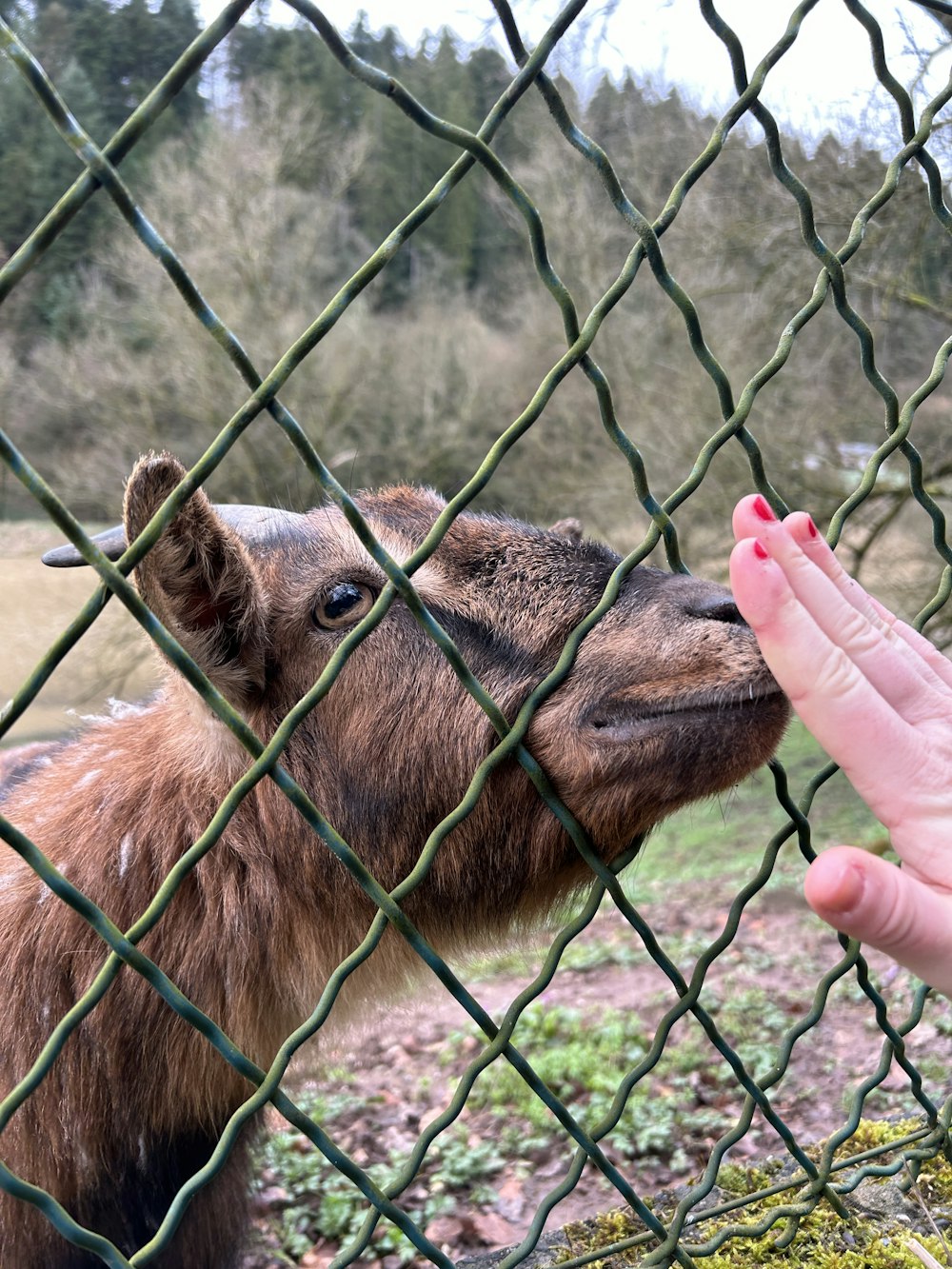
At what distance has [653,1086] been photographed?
4730 mm

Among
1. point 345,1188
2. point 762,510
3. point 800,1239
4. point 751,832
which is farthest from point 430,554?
point 751,832

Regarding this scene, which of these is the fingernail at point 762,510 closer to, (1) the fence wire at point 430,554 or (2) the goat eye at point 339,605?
(1) the fence wire at point 430,554

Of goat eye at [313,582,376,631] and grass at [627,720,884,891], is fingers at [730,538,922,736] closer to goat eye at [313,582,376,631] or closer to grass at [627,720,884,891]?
goat eye at [313,582,376,631]

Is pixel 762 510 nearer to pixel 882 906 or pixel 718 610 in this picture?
pixel 718 610

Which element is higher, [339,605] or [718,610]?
[718,610]

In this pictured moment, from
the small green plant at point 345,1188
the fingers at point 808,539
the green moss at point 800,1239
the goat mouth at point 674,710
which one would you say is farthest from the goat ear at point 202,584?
the small green plant at point 345,1188

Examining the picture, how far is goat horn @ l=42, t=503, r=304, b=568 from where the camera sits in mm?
2363

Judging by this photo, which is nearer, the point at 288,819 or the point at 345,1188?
the point at 288,819

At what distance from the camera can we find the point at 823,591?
1.54m

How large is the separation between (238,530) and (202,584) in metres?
0.46

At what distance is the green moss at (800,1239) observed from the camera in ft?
7.95

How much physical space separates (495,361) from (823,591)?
1444cm

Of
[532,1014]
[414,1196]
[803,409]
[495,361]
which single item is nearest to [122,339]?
[495,361]

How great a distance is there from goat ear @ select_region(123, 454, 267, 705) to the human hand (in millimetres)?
1044
